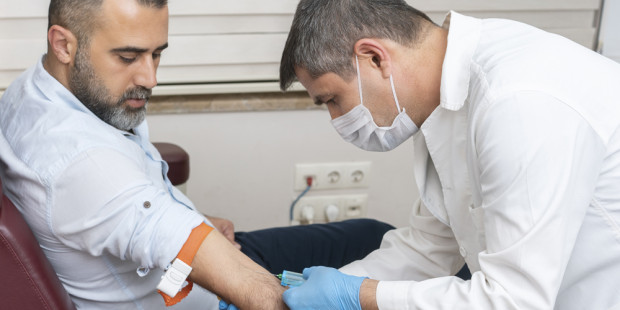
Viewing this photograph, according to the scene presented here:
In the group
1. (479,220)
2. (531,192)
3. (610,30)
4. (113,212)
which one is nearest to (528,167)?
(531,192)

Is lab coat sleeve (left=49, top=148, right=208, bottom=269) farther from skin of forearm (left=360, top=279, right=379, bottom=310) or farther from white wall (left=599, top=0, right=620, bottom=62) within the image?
white wall (left=599, top=0, right=620, bottom=62)

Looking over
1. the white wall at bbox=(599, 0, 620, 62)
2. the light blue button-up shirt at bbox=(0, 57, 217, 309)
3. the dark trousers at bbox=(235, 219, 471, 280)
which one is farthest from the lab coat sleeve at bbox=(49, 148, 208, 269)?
the white wall at bbox=(599, 0, 620, 62)

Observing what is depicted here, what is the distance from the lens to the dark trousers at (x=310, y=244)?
6.36ft

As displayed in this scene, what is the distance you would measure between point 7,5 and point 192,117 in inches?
28.2

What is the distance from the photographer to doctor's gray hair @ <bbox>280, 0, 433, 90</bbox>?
1344 millimetres

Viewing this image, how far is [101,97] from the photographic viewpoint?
4.84 feet

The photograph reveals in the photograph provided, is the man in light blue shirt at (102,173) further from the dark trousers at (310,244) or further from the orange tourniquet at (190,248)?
the dark trousers at (310,244)

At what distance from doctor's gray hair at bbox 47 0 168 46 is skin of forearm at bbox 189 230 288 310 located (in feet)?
1.69

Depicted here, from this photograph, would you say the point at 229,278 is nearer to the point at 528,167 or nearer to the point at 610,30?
the point at 528,167

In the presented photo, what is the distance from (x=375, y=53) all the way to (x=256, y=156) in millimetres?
1270

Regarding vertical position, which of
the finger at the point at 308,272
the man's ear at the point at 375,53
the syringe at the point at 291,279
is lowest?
the syringe at the point at 291,279

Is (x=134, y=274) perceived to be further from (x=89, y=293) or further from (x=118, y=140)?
(x=118, y=140)

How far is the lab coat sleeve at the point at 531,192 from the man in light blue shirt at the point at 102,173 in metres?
0.45

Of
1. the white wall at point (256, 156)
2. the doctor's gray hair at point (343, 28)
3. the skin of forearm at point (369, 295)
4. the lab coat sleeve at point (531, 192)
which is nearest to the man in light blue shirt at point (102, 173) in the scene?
the skin of forearm at point (369, 295)
